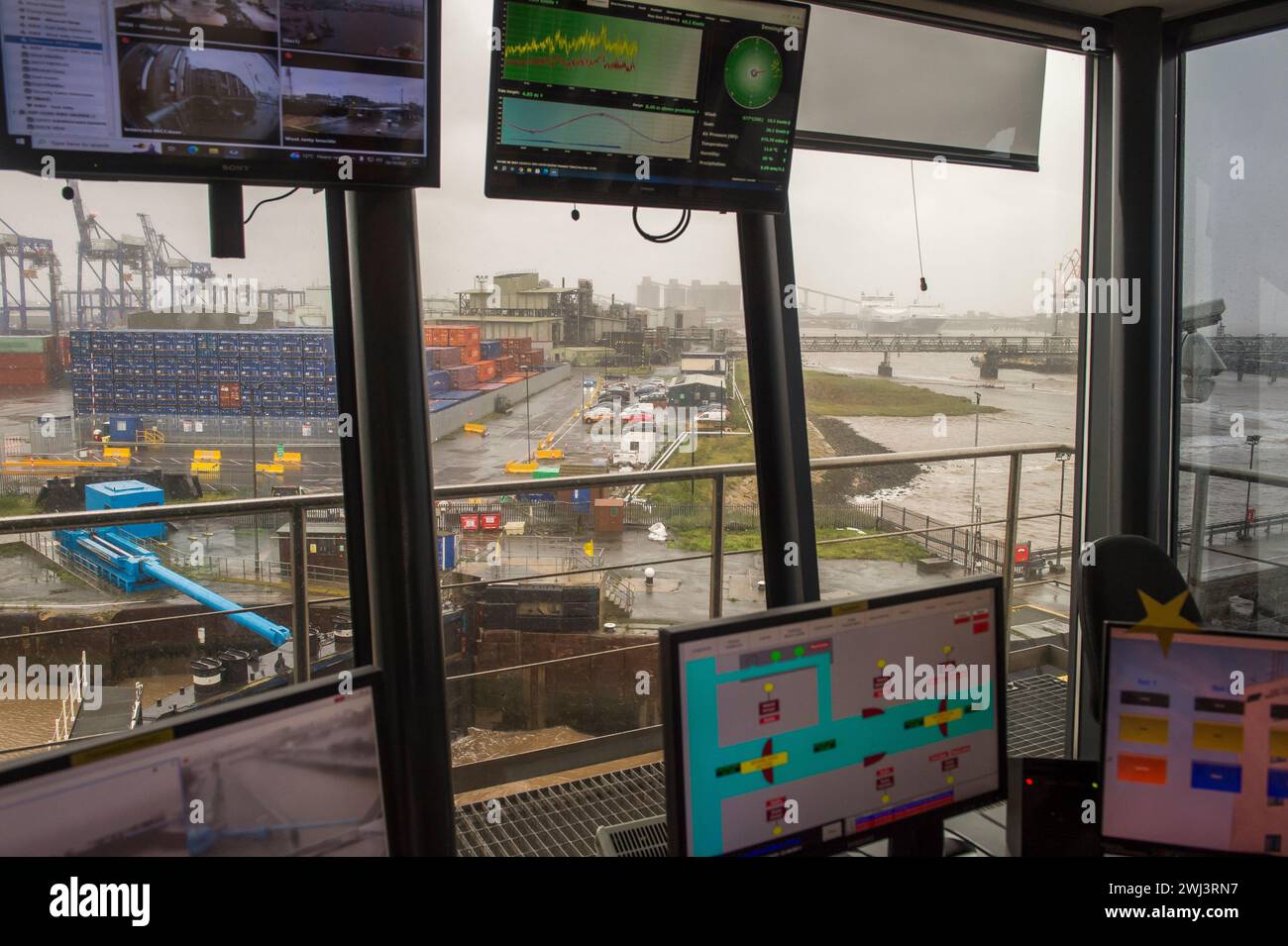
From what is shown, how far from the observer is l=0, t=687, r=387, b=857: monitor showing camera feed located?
0.94 meters

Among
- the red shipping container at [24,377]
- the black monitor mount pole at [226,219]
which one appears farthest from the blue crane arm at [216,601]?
the black monitor mount pole at [226,219]

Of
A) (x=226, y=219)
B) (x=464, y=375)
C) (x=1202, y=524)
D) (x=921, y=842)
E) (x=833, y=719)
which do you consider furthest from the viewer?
(x=1202, y=524)

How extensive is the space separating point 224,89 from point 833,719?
5.01 ft

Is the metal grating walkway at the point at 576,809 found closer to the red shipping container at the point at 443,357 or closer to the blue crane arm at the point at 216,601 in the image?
the blue crane arm at the point at 216,601

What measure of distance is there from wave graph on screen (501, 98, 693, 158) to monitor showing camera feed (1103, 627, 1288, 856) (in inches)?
56.1

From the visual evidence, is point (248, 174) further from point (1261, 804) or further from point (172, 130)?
point (1261, 804)

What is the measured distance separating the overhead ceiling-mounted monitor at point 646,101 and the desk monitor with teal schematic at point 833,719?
119 centimetres

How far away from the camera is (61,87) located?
1.56m

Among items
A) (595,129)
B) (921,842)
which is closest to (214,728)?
(921,842)

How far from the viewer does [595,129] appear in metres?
2.05

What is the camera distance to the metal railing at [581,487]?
2.61 meters

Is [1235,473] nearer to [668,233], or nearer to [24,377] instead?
[668,233]

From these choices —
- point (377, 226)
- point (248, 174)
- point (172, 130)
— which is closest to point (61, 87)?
point (172, 130)
